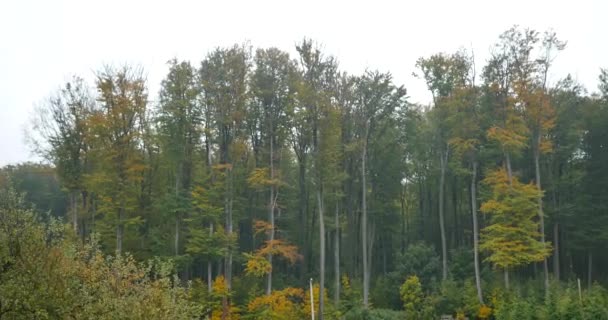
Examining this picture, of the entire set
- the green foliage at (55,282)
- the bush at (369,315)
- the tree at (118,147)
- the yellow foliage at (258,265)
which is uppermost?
the tree at (118,147)

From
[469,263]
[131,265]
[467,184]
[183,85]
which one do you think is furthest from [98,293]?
[467,184]

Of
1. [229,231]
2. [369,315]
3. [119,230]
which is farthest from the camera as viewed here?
[229,231]

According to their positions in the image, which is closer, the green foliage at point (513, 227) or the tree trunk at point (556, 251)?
the green foliage at point (513, 227)

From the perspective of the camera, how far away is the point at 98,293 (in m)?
13.8

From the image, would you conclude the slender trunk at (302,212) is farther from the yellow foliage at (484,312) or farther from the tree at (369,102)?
the yellow foliage at (484,312)

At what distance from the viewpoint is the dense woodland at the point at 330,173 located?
28250mm

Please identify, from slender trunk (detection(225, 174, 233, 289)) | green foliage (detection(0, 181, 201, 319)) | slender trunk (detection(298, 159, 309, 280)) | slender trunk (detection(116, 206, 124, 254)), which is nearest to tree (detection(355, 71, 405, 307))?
slender trunk (detection(298, 159, 309, 280))

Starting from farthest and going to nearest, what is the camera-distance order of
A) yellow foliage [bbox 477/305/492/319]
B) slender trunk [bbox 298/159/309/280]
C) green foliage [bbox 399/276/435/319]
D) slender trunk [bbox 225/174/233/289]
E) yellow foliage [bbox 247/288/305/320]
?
slender trunk [bbox 298/159/309/280], slender trunk [bbox 225/174/233/289], green foliage [bbox 399/276/435/319], yellow foliage [bbox 477/305/492/319], yellow foliage [bbox 247/288/305/320]

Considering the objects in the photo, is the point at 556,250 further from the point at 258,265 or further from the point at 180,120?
the point at 180,120

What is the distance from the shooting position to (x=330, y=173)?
1142 inches

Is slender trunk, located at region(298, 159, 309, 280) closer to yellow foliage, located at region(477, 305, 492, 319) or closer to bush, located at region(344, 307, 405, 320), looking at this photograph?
bush, located at region(344, 307, 405, 320)

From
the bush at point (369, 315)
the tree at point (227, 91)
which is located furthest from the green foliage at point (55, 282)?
the tree at point (227, 91)

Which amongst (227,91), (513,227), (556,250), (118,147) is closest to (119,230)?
(118,147)

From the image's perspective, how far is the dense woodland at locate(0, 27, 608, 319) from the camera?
1112 inches
